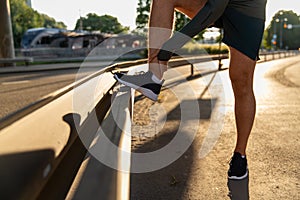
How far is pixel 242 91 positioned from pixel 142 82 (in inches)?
31.8

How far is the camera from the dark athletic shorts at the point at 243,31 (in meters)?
2.24

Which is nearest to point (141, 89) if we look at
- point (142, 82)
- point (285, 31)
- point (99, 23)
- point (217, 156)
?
point (142, 82)

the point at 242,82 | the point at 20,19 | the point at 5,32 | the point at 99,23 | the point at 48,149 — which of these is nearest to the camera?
the point at 48,149

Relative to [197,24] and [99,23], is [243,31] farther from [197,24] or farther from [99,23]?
[99,23]

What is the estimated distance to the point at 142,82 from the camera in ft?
6.83

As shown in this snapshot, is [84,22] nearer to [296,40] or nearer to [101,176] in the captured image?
[296,40]

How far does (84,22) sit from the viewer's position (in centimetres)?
12375

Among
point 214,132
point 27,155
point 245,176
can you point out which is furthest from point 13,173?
point 214,132

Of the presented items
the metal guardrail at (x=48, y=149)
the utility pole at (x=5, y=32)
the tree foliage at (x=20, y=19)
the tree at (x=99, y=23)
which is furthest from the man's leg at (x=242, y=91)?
the tree at (x=99, y=23)

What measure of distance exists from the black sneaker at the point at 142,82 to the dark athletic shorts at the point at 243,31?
625 millimetres

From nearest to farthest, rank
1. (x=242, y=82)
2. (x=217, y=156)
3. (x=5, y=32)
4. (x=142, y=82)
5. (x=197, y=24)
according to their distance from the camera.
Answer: (x=197, y=24) → (x=142, y=82) → (x=242, y=82) → (x=217, y=156) → (x=5, y=32)

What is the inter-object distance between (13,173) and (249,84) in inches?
81.6

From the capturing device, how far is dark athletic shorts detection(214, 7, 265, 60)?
7.34 ft

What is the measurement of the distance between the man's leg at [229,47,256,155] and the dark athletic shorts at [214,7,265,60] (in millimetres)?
61
